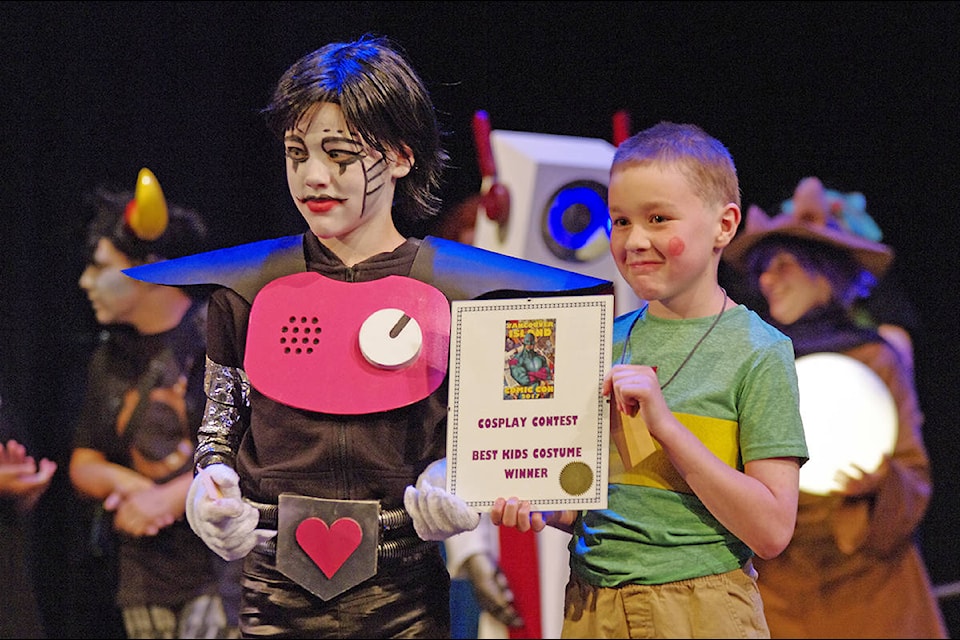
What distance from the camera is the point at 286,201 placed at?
2.74 metres

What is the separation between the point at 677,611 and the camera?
126 cm

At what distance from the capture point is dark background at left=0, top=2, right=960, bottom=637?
272 centimetres

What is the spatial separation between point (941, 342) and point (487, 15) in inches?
62.8

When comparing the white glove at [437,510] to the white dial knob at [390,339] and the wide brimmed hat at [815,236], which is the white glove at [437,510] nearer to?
the white dial knob at [390,339]

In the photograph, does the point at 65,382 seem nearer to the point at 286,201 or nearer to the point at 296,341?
the point at 286,201

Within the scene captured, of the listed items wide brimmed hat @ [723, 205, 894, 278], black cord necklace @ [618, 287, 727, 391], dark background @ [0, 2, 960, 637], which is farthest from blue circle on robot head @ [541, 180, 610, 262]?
black cord necklace @ [618, 287, 727, 391]

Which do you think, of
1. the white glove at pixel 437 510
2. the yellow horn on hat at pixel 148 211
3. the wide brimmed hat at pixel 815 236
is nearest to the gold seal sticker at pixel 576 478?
the white glove at pixel 437 510

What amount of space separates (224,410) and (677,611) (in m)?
0.68

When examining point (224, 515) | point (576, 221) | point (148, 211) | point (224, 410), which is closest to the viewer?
point (224, 515)

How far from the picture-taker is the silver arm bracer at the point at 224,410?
151cm

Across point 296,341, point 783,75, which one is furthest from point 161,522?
point 783,75

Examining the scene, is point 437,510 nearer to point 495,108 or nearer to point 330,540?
point 330,540

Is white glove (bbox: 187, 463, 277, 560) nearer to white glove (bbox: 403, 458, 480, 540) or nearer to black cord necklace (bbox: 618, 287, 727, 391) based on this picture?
white glove (bbox: 403, 458, 480, 540)

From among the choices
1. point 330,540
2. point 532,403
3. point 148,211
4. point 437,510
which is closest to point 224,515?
point 330,540
